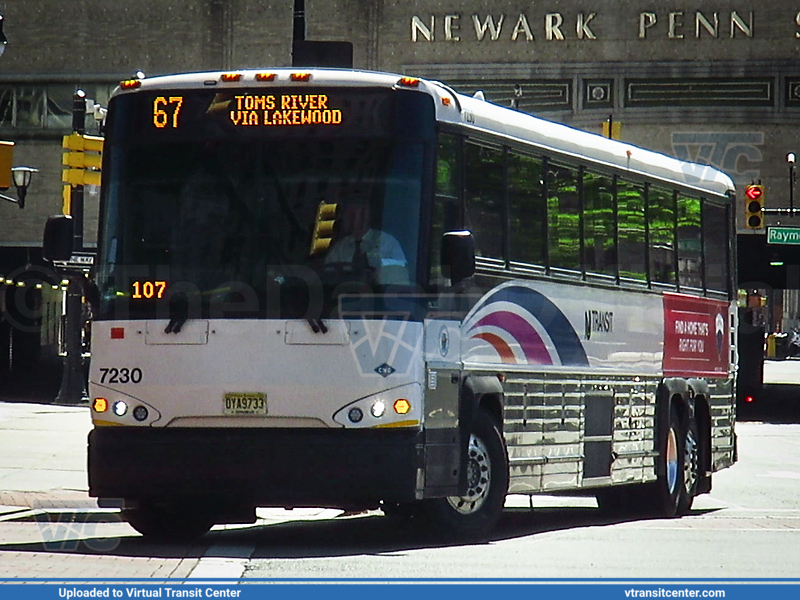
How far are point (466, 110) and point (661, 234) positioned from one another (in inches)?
192

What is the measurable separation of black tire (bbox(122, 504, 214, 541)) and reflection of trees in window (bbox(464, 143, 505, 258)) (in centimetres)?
300

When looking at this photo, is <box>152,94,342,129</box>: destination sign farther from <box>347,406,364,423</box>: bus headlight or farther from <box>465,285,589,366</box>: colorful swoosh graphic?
<box>347,406,364,423</box>: bus headlight

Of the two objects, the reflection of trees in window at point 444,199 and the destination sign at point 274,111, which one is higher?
the destination sign at point 274,111

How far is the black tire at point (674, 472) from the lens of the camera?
18.8 m

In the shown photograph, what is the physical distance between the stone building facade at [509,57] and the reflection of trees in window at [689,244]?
2973 centimetres

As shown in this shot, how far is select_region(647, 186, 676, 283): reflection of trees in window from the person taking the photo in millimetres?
18422

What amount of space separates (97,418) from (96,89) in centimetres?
3828

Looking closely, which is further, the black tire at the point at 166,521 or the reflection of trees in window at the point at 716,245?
the reflection of trees in window at the point at 716,245

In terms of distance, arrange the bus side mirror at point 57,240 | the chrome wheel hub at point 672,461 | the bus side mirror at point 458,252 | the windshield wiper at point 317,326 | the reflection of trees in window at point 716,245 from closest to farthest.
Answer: the windshield wiper at point 317,326 → the bus side mirror at point 458,252 → the bus side mirror at point 57,240 → the chrome wheel hub at point 672,461 → the reflection of trees in window at point 716,245

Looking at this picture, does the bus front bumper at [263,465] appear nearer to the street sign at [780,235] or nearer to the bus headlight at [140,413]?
the bus headlight at [140,413]

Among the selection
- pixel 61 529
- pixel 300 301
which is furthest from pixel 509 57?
pixel 300 301

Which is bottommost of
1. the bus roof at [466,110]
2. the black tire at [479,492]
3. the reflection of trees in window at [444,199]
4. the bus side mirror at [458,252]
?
the black tire at [479,492]

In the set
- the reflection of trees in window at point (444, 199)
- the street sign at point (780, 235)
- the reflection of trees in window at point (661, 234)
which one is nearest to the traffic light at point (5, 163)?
the reflection of trees in window at point (661, 234)

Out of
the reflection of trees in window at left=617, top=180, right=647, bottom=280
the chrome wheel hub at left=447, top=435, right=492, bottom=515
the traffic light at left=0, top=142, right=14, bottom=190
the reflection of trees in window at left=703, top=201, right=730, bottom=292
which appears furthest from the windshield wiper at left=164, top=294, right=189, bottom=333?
the reflection of trees in window at left=703, top=201, right=730, bottom=292
